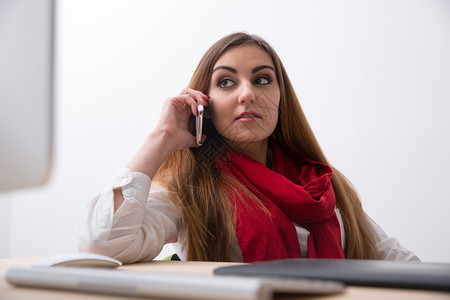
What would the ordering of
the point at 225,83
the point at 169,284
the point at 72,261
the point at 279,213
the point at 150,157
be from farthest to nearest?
the point at 225,83, the point at 279,213, the point at 150,157, the point at 72,261, the point at 169,284

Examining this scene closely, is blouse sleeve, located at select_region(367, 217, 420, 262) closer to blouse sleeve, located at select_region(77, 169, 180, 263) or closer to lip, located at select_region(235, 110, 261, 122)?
lip, located at select_region(235, 110, 261, 122)

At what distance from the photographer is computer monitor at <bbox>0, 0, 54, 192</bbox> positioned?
52 centimetres

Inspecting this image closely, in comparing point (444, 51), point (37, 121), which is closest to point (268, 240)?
point (37, 121)

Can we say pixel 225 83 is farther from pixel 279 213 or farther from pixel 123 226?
pixel 123 226

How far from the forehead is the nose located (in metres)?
0.08

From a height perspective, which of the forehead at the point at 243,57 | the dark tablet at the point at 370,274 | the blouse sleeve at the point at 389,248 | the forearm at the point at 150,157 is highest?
the forehead at the point at 243,57

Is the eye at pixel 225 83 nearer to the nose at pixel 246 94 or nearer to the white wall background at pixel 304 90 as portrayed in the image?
the nose at pixel 246 94

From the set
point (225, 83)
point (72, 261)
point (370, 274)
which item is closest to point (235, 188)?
point (225, 83)

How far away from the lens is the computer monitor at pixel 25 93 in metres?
0.52

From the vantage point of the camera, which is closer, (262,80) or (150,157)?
(150,157)

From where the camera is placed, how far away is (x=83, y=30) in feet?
7.88

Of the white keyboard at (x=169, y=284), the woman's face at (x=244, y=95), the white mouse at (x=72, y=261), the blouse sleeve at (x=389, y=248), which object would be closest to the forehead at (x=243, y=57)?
the woman's face at (x=244, y=95)

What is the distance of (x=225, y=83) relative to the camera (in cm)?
127

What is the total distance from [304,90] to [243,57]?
2.77 ft
